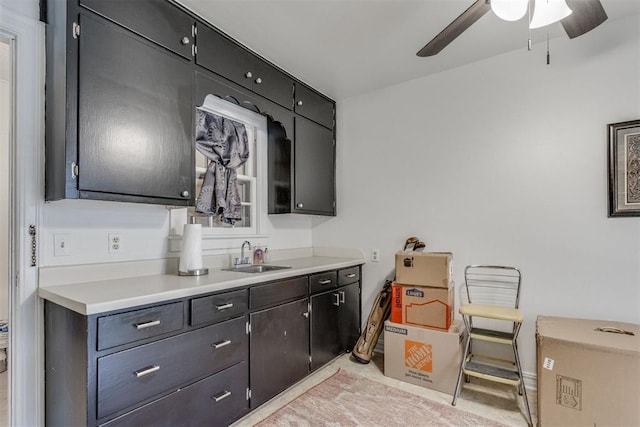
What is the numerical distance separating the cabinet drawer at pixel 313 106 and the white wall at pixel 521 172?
1.11 ft

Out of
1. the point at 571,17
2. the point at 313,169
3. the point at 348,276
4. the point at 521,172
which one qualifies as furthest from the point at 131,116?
the point at 521,172

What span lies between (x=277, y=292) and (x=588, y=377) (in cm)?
183

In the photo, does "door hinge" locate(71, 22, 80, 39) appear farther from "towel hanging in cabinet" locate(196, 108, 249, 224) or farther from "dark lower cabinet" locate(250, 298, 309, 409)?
"dark lower cabinet" locate(250, 298, 309, 409)

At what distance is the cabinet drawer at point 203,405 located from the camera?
60.1 inches

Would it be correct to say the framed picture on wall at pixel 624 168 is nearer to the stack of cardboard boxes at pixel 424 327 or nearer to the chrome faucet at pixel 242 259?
the stack of cardboard boxes at pixel 424 327

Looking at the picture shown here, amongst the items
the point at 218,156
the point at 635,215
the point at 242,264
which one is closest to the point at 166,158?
the point at 218,156

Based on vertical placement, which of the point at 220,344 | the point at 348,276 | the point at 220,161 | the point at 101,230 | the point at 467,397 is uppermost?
the point at 220,161

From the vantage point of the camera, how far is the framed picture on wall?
7.05ft

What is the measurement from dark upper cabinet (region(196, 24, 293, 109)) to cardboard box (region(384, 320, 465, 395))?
6.89 feet

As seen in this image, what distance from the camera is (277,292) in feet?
7.35

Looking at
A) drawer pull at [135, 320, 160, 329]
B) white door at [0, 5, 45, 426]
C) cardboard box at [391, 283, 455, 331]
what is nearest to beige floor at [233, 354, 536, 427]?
cardboard box at [391, 283, 455, 331]

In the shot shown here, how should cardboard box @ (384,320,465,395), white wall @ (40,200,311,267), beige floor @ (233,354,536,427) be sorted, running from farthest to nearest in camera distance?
cardboard box @ (384,320,465,395), beige floor @ (233,354,536,427), white wall @ (40,200,311,267)

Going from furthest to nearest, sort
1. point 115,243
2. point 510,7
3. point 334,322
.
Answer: point 334,322, point 115,243, point 510,7

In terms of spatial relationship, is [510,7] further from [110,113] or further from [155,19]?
[110,113]
